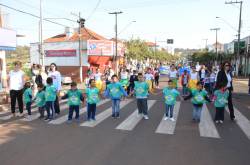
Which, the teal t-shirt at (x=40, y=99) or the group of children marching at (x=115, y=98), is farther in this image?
the teal t-shirt at (x=40, y=99)

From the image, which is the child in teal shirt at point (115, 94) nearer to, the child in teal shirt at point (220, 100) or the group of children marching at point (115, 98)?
the group of children marching at point (115, 98)

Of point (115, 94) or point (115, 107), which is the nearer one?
point (115, 94)

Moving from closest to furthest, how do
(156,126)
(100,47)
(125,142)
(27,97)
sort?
1. (125,142)
2. (156,126)
3. (27,97)
4. (100,47)

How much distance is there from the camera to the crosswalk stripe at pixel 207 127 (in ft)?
24.7

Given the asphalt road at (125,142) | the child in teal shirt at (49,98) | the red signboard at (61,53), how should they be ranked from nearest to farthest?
the asphalt road at (125,142)
the child in teal shirt at (49,98)
the red signboard at (61,53)

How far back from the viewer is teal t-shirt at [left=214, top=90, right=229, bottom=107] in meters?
8.91

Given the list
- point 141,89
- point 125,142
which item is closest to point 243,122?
point 141,89

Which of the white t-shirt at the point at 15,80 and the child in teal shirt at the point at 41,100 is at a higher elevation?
the white t-shirt at the point at 15,80

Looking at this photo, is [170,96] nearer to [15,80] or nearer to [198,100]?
[198,100]

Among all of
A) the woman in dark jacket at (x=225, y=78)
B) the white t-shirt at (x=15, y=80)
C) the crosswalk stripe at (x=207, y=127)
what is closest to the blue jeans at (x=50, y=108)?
the white t-shirt at (x=15, y=80)

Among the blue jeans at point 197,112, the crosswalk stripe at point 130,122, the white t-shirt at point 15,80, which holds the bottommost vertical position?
the crosswalk stripe at point 130,122

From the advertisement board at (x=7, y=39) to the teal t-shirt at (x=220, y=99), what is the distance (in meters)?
13.4

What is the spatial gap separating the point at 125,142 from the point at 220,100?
12.5ft

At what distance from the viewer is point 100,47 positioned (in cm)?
3556
